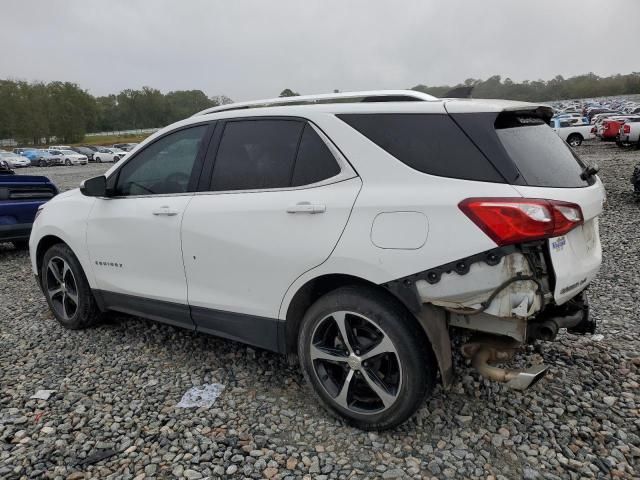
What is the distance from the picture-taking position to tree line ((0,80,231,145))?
69062 millimetres

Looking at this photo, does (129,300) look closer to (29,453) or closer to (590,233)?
(29,453)

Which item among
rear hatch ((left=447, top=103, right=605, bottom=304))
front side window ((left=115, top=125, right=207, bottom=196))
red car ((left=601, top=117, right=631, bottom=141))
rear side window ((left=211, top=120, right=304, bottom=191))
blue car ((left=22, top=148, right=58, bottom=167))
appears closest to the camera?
rear hatch ((left=447, top=103, right=605, bottom=304))

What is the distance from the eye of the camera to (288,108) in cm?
300

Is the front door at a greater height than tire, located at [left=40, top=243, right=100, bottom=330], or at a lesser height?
greater

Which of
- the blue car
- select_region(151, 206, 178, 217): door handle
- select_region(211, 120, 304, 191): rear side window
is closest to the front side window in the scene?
select_region(151, 206, 178, 217): door handle

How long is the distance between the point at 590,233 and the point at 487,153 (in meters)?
0.83

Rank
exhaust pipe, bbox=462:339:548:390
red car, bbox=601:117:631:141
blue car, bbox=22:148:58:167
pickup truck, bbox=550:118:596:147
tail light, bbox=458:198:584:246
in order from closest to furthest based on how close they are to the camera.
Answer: tail light, bbox=458:198:584:246 < exhaust pipe, bbox=462:339:548:390 < red car, bbox=601:117:631:141 < pickup truck, bbox=550:118:596:147 < blue car, bbox=22:148:58:167

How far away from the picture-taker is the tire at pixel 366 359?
8.13 feet

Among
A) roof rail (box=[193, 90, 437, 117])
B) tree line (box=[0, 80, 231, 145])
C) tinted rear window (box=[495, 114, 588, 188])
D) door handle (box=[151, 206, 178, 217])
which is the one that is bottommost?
door handle (box=[151, 206, 178, 217])

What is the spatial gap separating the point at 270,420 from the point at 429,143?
1.78m

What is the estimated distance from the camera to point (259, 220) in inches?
112

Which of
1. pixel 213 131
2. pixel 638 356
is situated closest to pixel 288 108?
pixel 213 131

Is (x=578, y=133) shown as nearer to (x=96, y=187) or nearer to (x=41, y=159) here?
(x=96, y=187)

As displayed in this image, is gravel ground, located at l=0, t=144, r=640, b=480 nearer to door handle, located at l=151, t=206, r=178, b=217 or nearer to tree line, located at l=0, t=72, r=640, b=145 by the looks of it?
door handle, located at l=151, t=206, r=178, b=217
